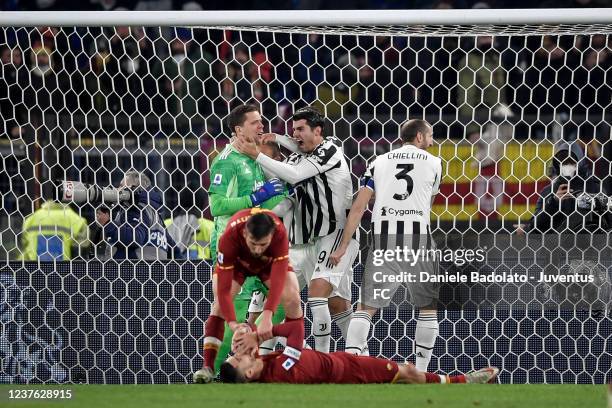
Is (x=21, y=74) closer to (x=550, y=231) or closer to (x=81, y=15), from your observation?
(x=81, y=15)

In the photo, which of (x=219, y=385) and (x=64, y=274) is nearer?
(x=219, y=385)

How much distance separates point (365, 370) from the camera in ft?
21.8

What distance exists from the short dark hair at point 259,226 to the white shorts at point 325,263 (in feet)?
4.10

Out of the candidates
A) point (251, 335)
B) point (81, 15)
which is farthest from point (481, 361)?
point (81, 15)

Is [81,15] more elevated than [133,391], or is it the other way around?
[81,15]

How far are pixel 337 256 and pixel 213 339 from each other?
1.05 metres

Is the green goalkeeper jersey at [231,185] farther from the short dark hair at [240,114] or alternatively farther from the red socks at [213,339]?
the red socks at [213,339]

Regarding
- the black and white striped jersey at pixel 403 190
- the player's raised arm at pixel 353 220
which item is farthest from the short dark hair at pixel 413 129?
the player's raised arm at pixel 353 220

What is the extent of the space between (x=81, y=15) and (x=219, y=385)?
2.72 meters

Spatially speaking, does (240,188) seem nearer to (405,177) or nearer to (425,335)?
(405,177)

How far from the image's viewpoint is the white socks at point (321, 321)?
770cm

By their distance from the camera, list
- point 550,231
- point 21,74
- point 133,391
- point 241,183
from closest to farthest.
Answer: point 133,391, point 241,183, point 550,231, point 21,74

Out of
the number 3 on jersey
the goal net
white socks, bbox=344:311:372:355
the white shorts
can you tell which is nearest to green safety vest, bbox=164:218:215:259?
the goal net

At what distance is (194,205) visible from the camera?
8.78 m
